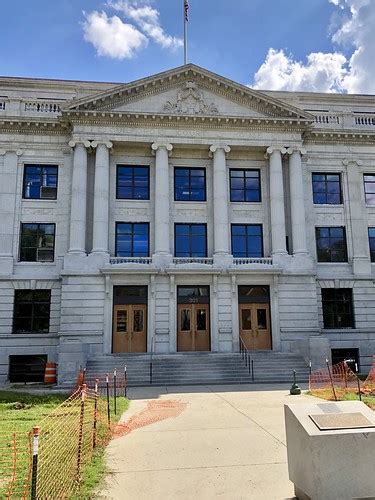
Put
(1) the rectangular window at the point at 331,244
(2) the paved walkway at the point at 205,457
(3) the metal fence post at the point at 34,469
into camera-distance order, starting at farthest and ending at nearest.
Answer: (1) the rectangular window at the point at 331,244 → (2) the paved walkway at the point at 205,457 → (3) the metal fence post at the point at 34,469

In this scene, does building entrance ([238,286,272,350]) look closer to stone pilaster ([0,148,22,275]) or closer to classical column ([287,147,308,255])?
classical column ([287,147,308,255])

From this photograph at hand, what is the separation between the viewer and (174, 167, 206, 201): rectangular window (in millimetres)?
30875

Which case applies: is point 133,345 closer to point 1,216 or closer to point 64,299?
point 64,299

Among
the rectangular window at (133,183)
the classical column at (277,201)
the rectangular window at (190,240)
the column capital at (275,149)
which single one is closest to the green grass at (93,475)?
the rectangular window at (190,240)

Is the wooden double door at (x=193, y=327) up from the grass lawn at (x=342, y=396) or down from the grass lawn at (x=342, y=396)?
up

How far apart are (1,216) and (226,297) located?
15.3m

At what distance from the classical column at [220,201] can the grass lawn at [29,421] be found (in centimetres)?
1439

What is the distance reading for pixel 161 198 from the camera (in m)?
29.5

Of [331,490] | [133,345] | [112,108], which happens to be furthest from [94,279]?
[331,490]

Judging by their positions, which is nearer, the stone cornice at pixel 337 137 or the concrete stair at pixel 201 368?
the concrete stair at pixel 201 368

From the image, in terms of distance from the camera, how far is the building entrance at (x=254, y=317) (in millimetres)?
28750

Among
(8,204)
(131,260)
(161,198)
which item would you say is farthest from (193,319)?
(8,204)

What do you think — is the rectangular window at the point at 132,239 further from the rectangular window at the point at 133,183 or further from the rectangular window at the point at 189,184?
the rectangular window at the point at 189,184

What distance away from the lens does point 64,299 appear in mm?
27109
